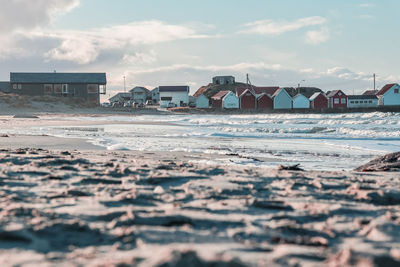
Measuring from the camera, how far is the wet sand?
2.78 meters

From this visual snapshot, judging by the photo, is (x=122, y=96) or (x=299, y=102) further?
(x=122, y=96)

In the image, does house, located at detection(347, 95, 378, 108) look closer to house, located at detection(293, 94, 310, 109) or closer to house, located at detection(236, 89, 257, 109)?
house, located at detection(293, 94, 310, 109)

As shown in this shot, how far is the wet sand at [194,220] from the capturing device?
2783 mm

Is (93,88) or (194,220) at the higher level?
(93,88)

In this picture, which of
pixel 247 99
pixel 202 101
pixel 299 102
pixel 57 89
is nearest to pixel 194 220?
pixel 57 89

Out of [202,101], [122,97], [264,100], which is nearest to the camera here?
[264,100]

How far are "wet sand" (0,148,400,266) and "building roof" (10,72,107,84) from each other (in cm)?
6565

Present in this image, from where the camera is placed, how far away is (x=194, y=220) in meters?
3.59

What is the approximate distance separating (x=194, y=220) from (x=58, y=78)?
7036 cm

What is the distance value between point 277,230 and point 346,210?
0.94 metres

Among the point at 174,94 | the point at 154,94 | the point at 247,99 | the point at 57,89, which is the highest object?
the point at 154,94

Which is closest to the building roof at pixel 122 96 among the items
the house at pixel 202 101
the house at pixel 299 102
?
the house at pixel 202 101

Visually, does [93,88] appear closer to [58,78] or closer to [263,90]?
[58,78]

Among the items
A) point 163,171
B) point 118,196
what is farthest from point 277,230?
point 163,171
